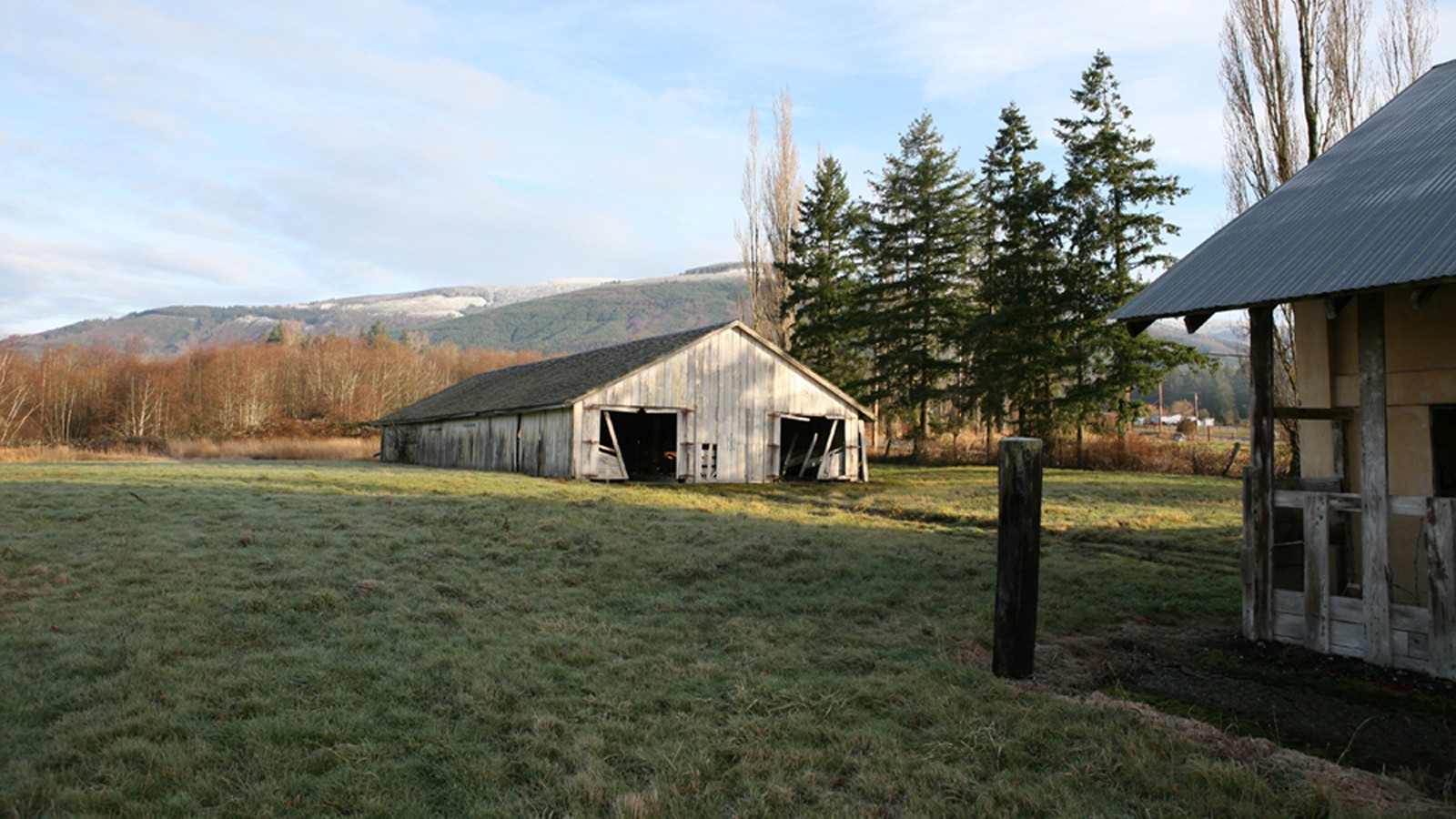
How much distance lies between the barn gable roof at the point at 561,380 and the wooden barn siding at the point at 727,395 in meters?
0.39

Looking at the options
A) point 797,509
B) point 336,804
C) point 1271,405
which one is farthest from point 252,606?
point 797,509

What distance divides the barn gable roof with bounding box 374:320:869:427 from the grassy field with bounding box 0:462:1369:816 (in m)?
13.4

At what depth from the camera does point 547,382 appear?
3083 cm

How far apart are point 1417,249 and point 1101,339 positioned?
92.7 feet

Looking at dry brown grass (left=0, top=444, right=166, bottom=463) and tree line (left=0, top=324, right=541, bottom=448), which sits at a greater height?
tree line (left=0, top=324, right=541, bottom=448)

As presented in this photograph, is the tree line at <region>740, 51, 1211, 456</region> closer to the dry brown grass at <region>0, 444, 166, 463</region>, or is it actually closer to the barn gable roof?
the barn gable roof

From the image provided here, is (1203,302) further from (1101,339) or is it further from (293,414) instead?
(293,414)

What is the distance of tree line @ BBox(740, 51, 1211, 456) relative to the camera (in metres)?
32.7

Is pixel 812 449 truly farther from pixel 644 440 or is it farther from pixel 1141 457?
pixel 1141 457

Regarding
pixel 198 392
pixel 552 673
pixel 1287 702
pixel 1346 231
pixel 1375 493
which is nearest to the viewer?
pixel 1287 702

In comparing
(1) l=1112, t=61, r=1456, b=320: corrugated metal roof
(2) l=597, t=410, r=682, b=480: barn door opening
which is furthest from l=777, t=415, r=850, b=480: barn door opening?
(1) l=1112, t=61, r=1456, b=320: corrugated metal roof

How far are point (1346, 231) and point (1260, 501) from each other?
250cm

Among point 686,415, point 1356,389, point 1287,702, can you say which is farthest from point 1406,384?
point 686,415

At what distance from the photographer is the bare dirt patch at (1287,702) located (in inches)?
173
